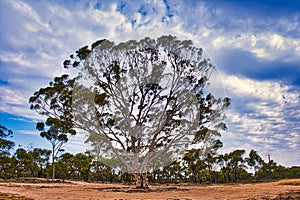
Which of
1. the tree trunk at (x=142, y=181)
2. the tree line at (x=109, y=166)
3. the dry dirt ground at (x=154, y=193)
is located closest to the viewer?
the dry dirt ground at (x=154, y=193)

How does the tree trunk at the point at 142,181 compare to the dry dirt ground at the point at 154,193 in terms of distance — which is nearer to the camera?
the dry dirt ground at the point at 154,193

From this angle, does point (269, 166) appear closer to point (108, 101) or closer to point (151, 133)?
point (151, 133)

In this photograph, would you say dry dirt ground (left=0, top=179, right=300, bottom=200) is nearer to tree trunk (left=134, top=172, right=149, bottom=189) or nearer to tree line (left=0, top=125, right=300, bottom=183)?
tree trunk (left=134, top=172, right=149, bottom=189)

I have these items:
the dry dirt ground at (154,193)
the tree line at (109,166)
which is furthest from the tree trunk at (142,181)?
the tree line at (109,166)

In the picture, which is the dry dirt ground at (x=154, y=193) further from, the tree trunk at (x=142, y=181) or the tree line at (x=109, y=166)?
the tree line at (x=109, y=166)

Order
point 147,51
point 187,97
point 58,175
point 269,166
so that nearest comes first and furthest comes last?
point 147,51 < point 187,97 < point 269,166 < point 58,175

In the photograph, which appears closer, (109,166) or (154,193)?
(154,193)

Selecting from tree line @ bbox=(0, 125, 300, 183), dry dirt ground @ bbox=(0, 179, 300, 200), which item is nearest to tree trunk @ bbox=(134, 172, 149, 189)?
dry dirt ground @ bbox=(0, 179, 300, 200)

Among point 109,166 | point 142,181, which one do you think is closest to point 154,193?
point 142,181

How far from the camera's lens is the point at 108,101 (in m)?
26.3

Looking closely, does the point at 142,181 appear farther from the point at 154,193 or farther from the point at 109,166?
the point at 109,166

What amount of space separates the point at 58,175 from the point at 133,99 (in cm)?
4355

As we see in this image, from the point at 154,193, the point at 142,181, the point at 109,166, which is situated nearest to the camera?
the point at 154,193

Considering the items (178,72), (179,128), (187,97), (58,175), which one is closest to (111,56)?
(178,72)
